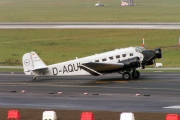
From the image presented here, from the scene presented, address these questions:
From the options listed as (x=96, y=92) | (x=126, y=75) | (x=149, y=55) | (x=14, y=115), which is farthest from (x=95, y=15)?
(x=14, y=115)

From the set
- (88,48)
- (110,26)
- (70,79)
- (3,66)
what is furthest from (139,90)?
(110,26)

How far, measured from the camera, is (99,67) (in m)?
48.0

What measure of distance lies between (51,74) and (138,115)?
18.9 metres

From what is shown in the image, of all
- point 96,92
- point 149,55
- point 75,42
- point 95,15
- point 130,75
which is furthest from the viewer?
point 95,15

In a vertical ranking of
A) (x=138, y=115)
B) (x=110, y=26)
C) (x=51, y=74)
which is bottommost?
(x=138, y=115)

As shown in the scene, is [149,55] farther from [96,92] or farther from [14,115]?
[14,115]

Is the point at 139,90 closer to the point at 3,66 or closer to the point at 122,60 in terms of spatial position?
the point at 122,60

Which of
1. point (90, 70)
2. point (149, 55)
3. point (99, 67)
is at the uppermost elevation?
point (149, 55)

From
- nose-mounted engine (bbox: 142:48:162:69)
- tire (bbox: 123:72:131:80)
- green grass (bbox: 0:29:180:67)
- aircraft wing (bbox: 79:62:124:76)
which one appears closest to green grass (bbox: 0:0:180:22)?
green grass (bbox: 0:29:180:67)

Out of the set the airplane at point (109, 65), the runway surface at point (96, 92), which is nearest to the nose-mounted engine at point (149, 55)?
the airplane at point (109, 65)

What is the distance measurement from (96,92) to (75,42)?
3848cm

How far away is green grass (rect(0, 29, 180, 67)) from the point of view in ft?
224

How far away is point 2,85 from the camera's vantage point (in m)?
47.1

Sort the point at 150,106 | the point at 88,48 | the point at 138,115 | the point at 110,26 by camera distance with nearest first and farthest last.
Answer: the point at 138,115 < the point at 150,106 < the point at 88,48 < the point at 110,26
